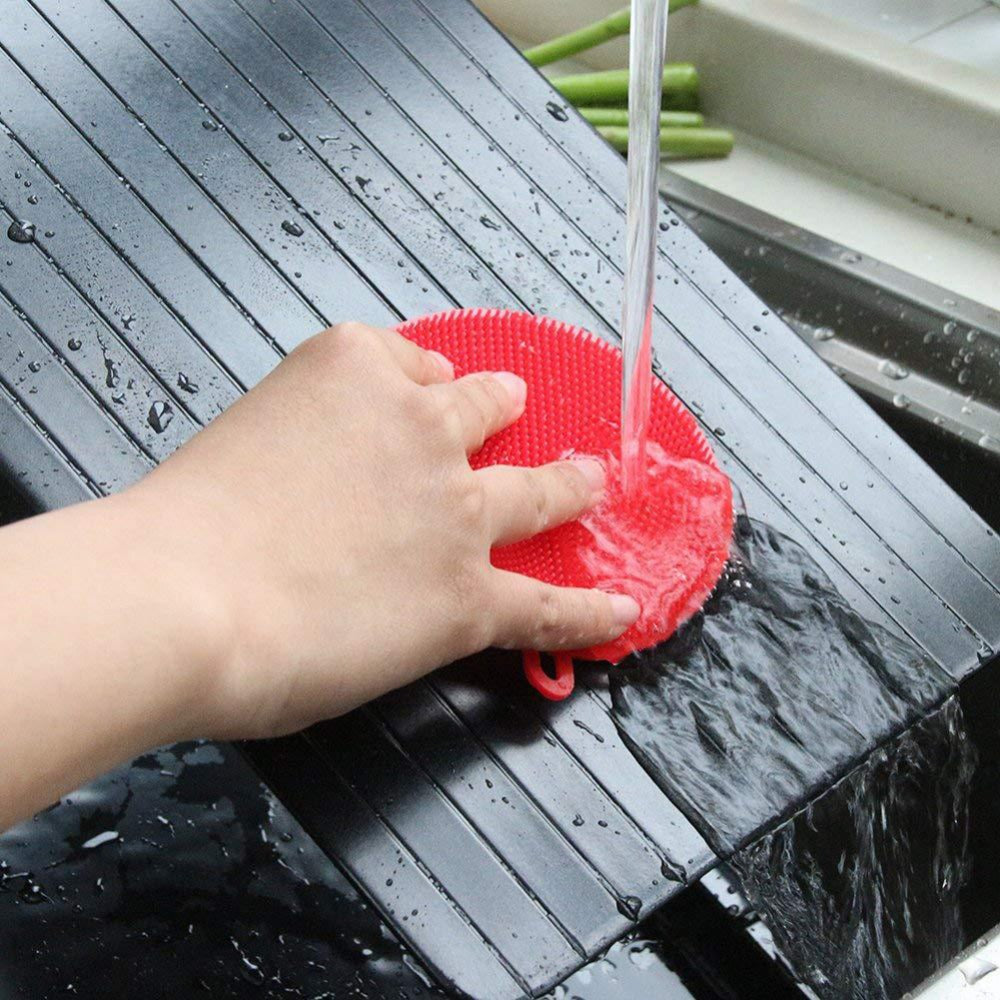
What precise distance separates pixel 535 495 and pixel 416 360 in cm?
12

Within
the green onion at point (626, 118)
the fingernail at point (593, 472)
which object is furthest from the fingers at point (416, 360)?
the green onion at point (626, 118)

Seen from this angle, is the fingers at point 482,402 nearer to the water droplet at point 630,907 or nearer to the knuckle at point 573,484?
the knuckle at point 573,484

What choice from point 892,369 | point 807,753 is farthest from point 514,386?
point 892,369

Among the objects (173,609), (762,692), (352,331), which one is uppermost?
(352,331)

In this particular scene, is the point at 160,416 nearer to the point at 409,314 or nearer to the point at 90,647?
the point at 409,314

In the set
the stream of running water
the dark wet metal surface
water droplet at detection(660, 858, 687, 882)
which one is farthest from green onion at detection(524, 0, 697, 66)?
water droplet at detection(660, 858, 687, 882)

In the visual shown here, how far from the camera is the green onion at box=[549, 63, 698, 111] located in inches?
63.2

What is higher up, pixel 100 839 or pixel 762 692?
pixel 762 692

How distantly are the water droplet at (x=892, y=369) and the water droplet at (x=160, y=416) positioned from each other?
74 cm

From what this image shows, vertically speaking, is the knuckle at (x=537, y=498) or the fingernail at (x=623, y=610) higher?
the knuckle at (x=537, y=498)

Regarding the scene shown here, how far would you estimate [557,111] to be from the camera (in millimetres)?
1161

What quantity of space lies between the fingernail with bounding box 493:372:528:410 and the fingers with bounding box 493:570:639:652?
0.14m

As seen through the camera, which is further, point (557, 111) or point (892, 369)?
point (892, 369)

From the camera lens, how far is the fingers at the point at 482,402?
2.90ft
